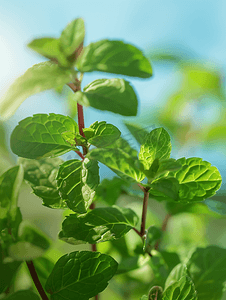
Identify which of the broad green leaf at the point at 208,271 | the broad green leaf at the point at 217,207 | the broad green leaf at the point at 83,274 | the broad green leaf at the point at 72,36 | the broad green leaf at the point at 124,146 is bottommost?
the broad green leaf at the point at 208,271

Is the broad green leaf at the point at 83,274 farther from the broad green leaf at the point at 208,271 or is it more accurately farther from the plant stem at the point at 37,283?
the broad green leaf at the point at 208,271

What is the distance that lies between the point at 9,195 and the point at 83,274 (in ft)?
0.46

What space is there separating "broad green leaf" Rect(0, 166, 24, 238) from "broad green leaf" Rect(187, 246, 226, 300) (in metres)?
0.28

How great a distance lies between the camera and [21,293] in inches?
Result: 14.0

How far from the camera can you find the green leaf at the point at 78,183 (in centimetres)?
31

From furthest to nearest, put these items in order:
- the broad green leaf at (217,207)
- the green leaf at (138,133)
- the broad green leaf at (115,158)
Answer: the broad green leaf at (217,207) < the green leaf at (138,133) < the broad green leaf at (115,158)

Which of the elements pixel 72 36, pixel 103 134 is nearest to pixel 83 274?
pixel 103 134

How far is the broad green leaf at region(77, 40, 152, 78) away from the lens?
31cm

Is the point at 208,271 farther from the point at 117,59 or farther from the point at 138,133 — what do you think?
the point at 117,59

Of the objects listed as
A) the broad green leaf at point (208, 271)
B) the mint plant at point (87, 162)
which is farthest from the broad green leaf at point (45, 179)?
the broad green leaf at point (208, 271)

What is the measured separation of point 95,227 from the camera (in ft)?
1.09

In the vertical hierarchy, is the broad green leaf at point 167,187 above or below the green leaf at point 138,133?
below

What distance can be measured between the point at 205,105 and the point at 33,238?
0.82 meters

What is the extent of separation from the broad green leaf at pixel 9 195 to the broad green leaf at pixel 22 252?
0.08ft
